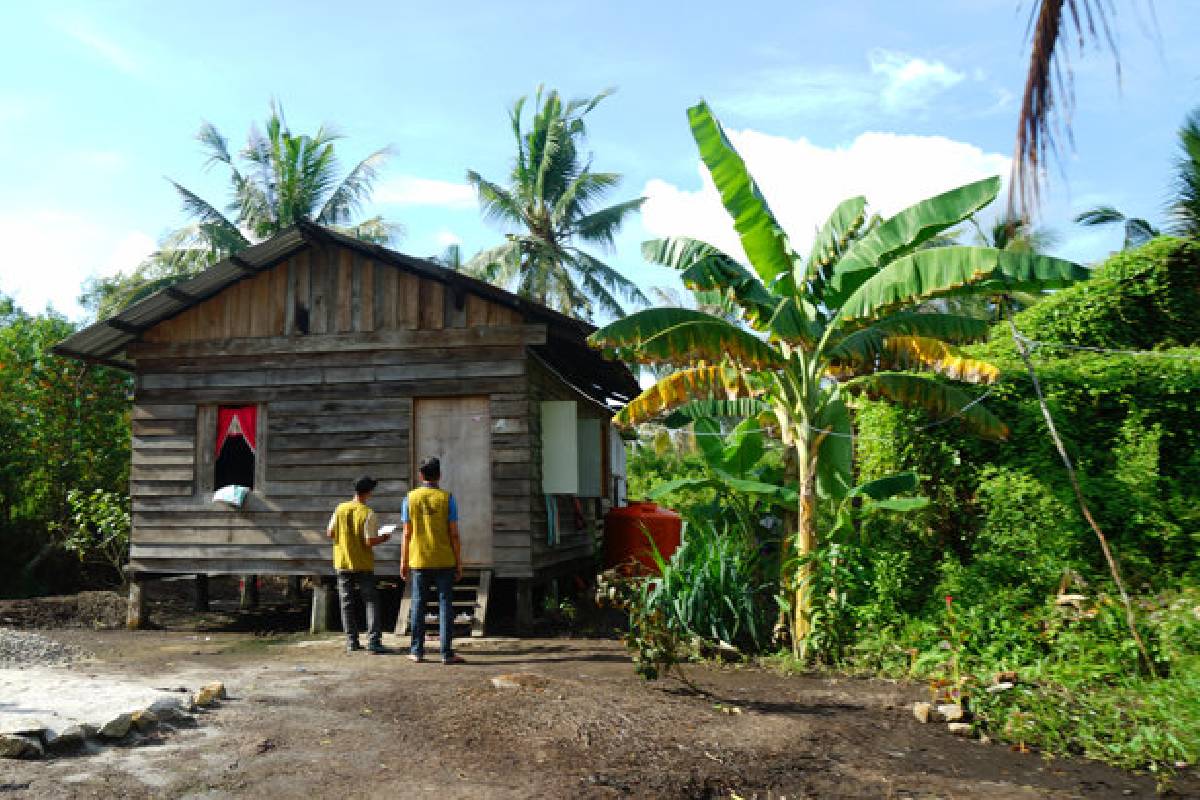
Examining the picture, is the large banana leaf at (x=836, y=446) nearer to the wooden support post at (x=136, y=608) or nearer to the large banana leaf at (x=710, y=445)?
the large banana leaf at (x=710, y=445)

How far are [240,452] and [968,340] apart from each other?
29.9ft

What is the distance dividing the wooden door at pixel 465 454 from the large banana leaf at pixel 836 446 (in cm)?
435

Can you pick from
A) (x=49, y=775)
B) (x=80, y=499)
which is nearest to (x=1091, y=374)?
(x=49, y=775)

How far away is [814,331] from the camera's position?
8.40 m

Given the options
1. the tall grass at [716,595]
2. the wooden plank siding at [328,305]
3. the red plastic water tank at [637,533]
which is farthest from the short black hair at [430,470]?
the red plastic water tank at [637,533]

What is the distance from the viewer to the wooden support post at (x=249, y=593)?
46.7ft

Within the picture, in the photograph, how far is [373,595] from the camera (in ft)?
30.6

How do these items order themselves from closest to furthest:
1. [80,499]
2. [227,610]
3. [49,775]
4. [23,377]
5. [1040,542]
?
1. [49,775]
2. [1040,542]
3. [227,610]
4. [80,499]
5. [23,377]

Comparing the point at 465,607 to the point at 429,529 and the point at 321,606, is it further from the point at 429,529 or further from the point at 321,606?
the point at 429,529

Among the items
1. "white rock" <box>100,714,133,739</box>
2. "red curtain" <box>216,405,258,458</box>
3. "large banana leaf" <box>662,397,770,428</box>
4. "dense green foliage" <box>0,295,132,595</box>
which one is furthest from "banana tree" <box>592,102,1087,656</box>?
"dense green foliage" <box>0,295,132,595</box>

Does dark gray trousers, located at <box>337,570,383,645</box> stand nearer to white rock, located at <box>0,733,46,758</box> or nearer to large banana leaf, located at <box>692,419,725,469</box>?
large banana leaf, located at <box>692,419,725,469</box>

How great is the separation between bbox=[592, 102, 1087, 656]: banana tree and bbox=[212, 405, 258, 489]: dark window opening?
566 centimetres

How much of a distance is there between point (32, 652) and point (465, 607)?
4.65m

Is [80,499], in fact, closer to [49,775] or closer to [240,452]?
[240,452]
